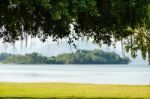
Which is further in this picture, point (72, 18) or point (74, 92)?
point (74, 92)

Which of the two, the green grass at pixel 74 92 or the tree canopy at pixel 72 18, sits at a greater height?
the tree canopy at pixel 72 18

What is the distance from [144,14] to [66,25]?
127 inches

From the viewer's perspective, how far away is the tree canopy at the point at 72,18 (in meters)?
19.7

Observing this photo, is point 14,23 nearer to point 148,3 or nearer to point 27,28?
point 27,28

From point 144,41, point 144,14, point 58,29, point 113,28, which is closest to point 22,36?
point 58,29

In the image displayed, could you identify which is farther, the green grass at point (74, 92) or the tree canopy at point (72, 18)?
the green grass at point (74, 92)

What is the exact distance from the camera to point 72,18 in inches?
787

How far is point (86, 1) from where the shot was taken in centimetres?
1997

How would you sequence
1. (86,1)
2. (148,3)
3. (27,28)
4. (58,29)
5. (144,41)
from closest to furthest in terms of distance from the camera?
(86,1), (148,3), (58,29), (27,28), (144,41)

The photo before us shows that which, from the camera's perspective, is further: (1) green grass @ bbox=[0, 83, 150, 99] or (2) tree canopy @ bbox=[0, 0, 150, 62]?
(1) green grass @ bbox=[0, 83, 150, 99]

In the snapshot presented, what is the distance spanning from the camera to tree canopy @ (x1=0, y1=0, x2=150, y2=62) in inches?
775

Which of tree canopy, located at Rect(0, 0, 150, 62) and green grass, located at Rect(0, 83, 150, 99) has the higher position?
tree canopy, located at Rect(0, 0, 150, 62)

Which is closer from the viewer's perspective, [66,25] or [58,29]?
[66,25]

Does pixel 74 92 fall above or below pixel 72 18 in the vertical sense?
below
